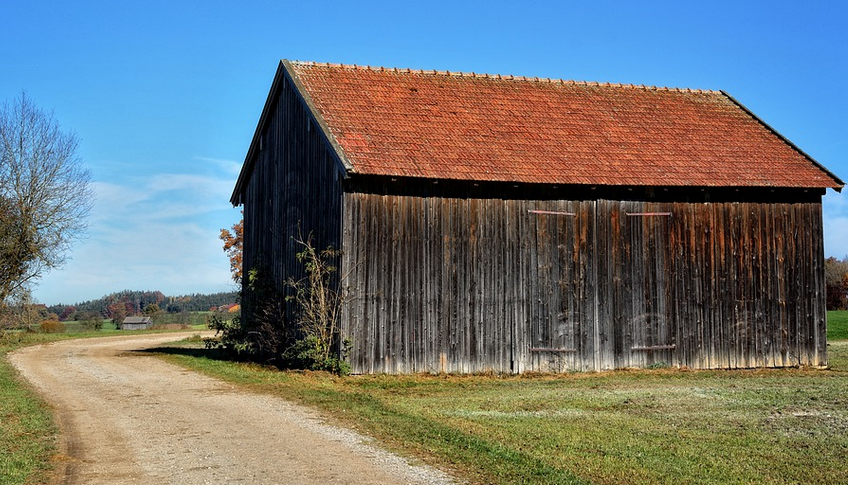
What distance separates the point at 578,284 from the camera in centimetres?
2242

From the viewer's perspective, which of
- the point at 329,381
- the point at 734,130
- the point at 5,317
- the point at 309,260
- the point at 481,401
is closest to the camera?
the point at 481,401

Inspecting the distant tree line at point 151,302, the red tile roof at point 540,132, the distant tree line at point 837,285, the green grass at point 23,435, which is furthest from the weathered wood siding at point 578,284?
the distant tree line at point 151,302

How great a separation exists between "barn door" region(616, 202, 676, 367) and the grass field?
1160mm

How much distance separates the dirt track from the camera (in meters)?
9.38

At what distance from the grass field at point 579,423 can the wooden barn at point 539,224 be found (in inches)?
50.8

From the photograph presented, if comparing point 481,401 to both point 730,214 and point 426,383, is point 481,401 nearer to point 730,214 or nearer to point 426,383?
point 426,383

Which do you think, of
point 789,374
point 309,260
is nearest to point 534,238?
point 309,260

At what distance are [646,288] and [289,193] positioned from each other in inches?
392

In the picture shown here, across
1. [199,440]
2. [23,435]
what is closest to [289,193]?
[23,435]

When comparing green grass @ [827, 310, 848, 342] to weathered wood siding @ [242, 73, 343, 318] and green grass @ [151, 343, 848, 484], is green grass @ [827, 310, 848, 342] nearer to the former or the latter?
green grass @ [151, 343, 848, 484]

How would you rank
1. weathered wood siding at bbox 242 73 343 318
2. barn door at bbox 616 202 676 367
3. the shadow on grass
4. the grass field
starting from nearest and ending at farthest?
the grass field, weathered wood siding at bbox 242 73 343 318, barn door at bbox 616 202 676 367, the shadow on grass

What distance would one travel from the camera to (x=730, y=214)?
23.8m

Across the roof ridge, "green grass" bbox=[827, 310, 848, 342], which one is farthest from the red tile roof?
"green grass" bbox=[827, 310, 848, 342]

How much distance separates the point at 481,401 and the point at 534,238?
686 cm
